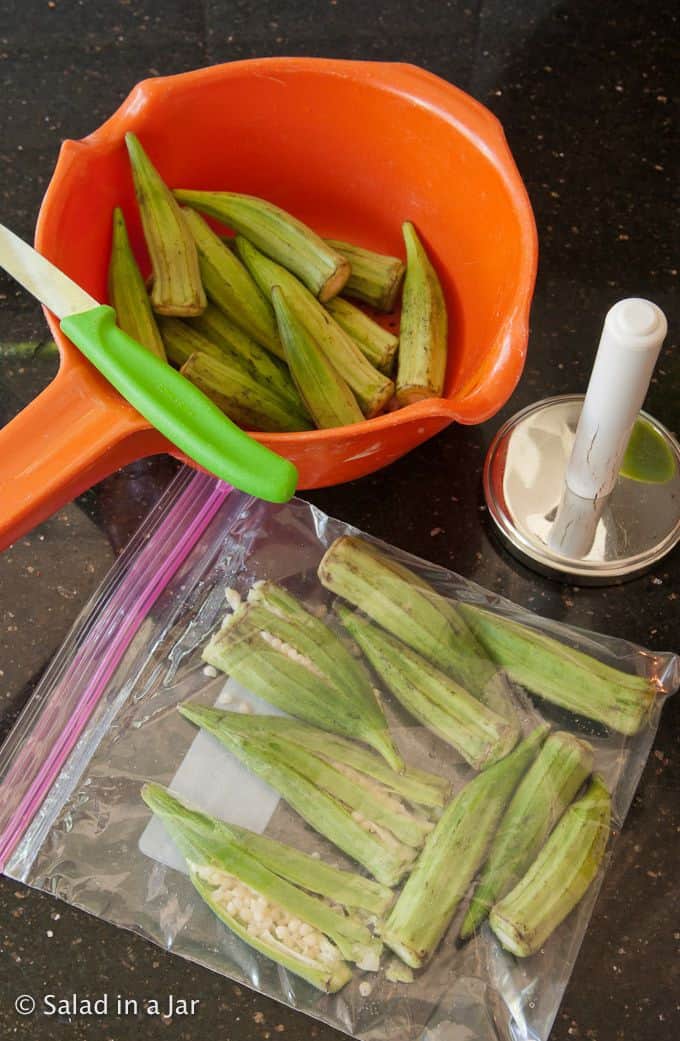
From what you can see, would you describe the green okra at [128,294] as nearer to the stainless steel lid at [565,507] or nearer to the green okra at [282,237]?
the green okra at [282,237]

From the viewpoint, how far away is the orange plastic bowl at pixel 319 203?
751 millimetres

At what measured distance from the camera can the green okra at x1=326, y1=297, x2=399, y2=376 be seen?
945mm

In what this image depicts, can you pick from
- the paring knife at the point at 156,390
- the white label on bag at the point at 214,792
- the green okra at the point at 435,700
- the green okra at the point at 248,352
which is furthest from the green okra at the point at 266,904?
the green okra at the point at 248,352

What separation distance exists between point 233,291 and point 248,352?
2.3 inches

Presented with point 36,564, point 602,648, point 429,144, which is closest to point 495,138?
point 429,144

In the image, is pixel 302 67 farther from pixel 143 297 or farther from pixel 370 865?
pixel 370 865

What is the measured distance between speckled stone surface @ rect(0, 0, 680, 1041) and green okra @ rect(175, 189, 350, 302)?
0.57ft

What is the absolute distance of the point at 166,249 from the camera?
3.10 feet

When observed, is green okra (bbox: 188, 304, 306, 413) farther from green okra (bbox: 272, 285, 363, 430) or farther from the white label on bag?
the white label on bag

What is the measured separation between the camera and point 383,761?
2.67 ft

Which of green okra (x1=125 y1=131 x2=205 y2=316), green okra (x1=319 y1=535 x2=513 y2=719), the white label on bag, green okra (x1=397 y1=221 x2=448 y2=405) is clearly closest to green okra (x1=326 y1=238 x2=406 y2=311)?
green okra (x1=397 y1=221 x2=448 y2=405)

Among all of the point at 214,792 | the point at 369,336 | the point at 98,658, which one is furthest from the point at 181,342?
the point at 214,792

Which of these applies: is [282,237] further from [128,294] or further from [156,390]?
[156,390]

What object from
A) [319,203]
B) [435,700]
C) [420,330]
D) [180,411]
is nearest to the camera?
[180,411]
